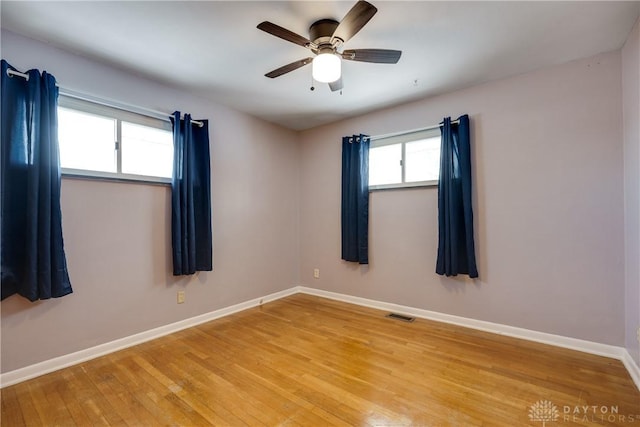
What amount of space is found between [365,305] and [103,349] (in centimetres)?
273

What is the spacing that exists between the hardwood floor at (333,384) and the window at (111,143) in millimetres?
1574

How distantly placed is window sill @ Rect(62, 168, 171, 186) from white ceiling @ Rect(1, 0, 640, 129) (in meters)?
0.95

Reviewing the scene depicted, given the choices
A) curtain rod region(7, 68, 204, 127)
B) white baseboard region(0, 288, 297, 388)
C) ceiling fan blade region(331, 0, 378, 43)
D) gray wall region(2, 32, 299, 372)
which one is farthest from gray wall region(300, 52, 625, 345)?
curtain rod region(7, 68, 204, 127)

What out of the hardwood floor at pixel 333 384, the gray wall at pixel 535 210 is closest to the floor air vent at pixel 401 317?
the gray wall at pixel 535 210

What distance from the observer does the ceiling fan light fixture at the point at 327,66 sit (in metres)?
1.99

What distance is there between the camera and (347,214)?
3.76m

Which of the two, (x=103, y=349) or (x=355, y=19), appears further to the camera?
(x=103, y=349)

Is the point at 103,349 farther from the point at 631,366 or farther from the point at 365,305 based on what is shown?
the point at 631,366

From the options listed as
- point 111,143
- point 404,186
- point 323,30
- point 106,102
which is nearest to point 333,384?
point 404,186

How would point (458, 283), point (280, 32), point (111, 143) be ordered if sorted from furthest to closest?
point (458, 283), point (111, 143), point (280, 32)

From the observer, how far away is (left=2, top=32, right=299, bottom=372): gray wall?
86.0 inches

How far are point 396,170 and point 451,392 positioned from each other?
7.78ft

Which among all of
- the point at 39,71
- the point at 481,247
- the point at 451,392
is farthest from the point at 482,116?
the point at 39,71

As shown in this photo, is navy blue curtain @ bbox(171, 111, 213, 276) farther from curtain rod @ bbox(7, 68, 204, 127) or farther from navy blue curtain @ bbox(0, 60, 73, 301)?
navy blue curtain @ bbox(0, 60, 73, 301)
